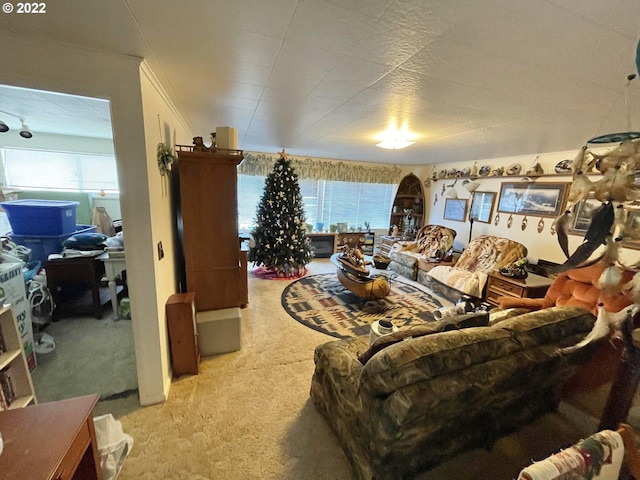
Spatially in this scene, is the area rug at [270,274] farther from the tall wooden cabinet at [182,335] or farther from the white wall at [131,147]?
the white wall at [131,147]

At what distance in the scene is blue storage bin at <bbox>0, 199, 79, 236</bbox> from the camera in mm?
2949

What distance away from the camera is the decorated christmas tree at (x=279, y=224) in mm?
4551

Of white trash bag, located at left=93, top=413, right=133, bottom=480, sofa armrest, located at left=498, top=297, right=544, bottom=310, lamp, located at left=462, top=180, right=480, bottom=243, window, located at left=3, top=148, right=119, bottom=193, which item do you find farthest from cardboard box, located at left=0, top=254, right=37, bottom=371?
lamp, located at left=462, top=180, right=480, bottom=243

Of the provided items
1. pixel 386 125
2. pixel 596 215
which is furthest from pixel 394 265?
pixel 596 215

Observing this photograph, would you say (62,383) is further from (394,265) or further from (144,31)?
(394,265)

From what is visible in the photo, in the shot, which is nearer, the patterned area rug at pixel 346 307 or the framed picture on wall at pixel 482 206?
the patterned area rug at pixel 346 307

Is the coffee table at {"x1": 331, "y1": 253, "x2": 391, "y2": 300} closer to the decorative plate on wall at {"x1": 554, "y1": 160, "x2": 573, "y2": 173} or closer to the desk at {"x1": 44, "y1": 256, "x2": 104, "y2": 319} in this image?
the decorative plate on wall at {"x1": 554, "y1": 160, "x2": 573, "y2": 173}

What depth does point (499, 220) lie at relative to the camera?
441 centimetres

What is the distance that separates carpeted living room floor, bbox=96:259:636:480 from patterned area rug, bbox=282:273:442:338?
78 cm

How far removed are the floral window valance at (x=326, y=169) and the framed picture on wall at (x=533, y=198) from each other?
8.56ft

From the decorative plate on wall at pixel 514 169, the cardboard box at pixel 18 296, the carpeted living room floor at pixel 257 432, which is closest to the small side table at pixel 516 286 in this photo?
the carpeted living room floor at pixel 257 432

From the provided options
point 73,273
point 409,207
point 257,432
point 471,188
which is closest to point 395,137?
point 471,188

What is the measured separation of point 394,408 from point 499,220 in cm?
440

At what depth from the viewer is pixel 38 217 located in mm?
3053
